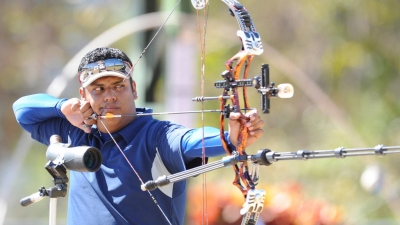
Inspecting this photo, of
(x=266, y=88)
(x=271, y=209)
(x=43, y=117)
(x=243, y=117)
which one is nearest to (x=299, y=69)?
(x=271, y=209)

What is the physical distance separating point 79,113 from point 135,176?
0.40 m

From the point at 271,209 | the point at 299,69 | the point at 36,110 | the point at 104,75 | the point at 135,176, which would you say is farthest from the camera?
the point at 299,69

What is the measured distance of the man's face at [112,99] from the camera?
131 inches

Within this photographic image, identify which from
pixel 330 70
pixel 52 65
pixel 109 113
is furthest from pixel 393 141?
pixel 109 113

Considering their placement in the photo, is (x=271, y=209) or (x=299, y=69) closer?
(x=271, y=209)

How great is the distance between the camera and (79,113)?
11.2 ft

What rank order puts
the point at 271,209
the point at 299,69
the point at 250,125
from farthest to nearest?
the point at 299,69 → the point at 271,209 → the point at 250,125

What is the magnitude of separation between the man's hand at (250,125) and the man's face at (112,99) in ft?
2.39

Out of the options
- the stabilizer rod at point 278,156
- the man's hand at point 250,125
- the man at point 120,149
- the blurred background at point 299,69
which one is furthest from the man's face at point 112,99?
the blurred background at point 299,69

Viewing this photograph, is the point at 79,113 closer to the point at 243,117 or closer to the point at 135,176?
the point at 135,176

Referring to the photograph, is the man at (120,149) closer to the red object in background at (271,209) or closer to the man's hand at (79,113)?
the man's hand at (79,113)

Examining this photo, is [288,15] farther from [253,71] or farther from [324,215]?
[324,215]

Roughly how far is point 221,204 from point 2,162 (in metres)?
9.31

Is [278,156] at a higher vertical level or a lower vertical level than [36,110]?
lower
